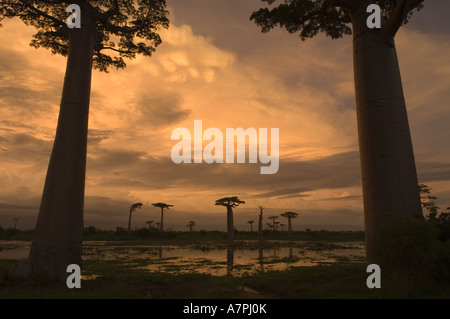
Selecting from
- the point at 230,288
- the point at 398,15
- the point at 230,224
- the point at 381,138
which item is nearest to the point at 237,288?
the point at 230,288

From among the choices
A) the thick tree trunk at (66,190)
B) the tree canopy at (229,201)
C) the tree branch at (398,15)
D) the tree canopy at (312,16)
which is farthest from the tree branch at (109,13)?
the tree canopy at (229,201)

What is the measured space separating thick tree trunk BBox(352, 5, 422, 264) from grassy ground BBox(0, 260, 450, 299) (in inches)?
56.8

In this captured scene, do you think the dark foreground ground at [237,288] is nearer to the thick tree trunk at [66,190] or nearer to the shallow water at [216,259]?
the thick tree trunk at [66,190]

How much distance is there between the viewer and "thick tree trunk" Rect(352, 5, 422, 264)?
7.70 m

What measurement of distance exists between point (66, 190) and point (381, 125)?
841 centimetres

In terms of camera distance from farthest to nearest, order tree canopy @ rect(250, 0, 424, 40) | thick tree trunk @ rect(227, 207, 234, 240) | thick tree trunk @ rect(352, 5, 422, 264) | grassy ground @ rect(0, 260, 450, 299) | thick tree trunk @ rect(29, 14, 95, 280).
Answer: thick tree trunk @ rect(227, 207, 234, 240) → tree canopy @ rect(250, 0, 424, 40) → thick tree trunk @ rect(29, 14, 95, 280) → thick tree trunk @ rect(352, 5, 422, 264) → grassy ground @ rect(0, 260, 450, 299)

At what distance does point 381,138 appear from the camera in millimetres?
8047

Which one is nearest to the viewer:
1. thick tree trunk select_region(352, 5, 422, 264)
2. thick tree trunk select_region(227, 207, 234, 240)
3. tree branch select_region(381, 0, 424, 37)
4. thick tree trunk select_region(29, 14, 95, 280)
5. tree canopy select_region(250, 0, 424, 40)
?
thick tree trunk select_region(352, 5, 422, 264)

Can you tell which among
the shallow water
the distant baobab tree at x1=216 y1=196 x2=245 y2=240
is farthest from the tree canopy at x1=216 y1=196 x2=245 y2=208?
the shallow water

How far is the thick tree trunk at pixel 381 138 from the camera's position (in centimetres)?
770

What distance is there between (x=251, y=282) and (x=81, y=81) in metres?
7.44

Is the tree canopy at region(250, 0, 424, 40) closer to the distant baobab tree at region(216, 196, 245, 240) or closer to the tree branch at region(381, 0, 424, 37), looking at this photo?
the tree branch at region(381, 0, 424, 37)

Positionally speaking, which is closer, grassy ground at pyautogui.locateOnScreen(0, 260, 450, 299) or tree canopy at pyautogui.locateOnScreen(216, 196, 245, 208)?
grassy ground at pyautogui.locateOnScreen(0, 260, 450, 299)

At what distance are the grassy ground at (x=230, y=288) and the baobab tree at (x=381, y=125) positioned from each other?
105cm
